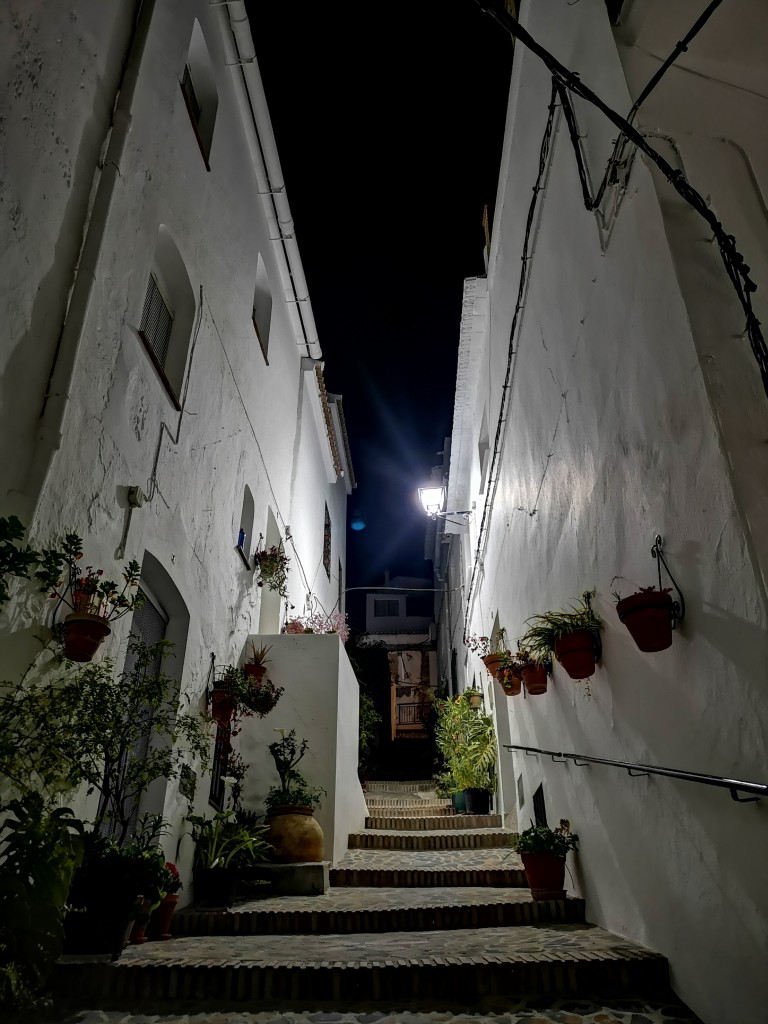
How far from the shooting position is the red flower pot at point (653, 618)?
11.2 feet

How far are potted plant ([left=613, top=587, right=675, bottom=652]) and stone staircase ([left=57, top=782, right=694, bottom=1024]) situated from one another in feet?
5.72

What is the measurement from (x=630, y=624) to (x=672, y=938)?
66.7 inches

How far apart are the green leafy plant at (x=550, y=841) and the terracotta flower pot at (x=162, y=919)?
9.18ft

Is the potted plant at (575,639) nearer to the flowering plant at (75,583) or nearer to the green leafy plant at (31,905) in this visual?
the flowering plant at (75,583)

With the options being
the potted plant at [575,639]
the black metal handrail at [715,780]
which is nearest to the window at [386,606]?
the potted plant at [575,639]

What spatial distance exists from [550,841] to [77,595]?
4.17 meters

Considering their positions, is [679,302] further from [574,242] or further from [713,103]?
[574,242]

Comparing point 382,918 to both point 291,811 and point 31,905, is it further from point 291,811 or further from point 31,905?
point 31,905

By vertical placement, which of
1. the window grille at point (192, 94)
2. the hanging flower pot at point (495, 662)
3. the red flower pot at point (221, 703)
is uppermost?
the window grille at point (192, 94)

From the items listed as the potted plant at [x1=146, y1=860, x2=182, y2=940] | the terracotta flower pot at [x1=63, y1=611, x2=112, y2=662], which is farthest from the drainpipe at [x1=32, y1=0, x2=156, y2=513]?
the potted plant at [x1=146, y1=860, x2=182, y2=940]

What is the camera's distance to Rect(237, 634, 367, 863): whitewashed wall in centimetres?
766

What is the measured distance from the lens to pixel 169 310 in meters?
7.13

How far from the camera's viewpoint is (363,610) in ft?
108

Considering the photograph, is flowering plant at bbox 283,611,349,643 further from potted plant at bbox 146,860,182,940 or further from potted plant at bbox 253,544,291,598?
potted plant at bbox 146,860,182,940
